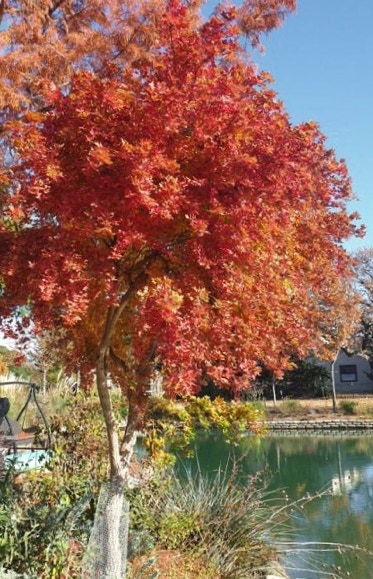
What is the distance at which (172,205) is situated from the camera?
126 inches

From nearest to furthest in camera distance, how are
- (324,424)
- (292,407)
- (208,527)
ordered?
(208,527), (324,424), (292,407)

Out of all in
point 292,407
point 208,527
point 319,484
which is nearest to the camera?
point 208,527

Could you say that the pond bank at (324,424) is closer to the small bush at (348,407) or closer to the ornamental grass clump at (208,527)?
the small bush at (348,407)

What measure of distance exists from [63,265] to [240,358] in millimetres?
1311

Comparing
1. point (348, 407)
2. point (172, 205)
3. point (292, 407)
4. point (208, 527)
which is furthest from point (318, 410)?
point (172, 205)

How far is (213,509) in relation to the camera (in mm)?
5328

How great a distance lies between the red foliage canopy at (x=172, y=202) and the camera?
127 inches

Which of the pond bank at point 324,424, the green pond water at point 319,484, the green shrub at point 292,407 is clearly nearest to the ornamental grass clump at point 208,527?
the green pond water at point 319,484

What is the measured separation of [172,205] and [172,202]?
2cm

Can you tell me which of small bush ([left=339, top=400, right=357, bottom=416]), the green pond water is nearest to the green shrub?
small bush ([left=339, top=400, right=357, bottom=416])

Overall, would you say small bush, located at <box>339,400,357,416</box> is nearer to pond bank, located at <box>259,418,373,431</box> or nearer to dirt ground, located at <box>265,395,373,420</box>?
dirt ground, located at <box>265,395,373,420</box>

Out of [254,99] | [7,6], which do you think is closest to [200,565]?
[254,99]

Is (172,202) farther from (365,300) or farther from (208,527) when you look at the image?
(365,300)

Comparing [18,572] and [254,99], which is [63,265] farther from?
[18,572]
